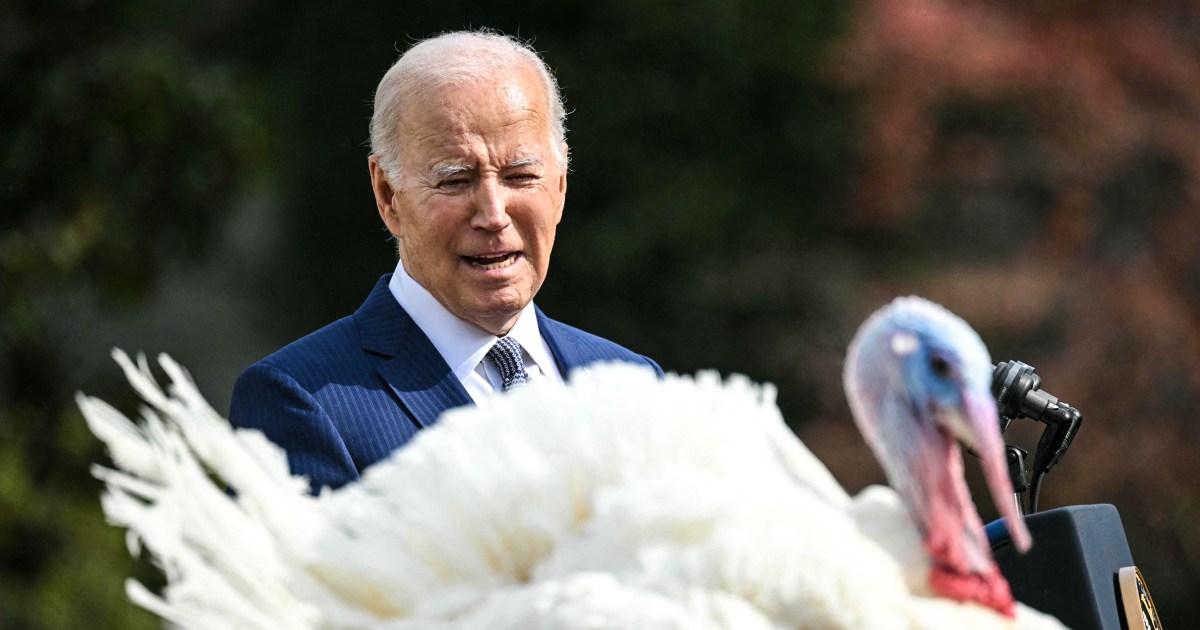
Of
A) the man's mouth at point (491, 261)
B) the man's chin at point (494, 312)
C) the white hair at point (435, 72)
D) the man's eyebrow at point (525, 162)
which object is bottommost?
the man's chin at point (494, 312)

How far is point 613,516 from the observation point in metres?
1.79

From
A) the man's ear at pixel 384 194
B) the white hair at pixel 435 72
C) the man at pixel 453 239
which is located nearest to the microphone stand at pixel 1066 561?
the man at pixel 453 239

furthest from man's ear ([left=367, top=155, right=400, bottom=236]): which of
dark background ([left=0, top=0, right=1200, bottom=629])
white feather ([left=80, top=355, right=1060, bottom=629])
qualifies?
dark background ([left=0, top=0, right=1200, bottom=629])

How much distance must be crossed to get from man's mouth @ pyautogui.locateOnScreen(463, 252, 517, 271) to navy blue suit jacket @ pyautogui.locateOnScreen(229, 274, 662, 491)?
0.16 metres

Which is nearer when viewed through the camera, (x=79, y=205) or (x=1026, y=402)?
(x=1026, y=402)

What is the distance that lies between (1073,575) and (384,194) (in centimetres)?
148

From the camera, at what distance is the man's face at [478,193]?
274cm

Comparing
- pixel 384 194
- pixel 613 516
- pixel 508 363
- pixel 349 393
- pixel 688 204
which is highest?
pixel 688 204

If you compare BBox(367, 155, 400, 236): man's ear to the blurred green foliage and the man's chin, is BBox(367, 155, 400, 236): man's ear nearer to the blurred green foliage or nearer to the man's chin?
the man's chin

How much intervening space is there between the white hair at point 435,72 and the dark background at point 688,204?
12.0 feet

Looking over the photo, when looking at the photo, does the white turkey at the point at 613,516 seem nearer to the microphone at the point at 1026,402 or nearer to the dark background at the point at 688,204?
the microphone at the point at 1026,402

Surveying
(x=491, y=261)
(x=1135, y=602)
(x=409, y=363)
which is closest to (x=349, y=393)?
(x=409, y=363)

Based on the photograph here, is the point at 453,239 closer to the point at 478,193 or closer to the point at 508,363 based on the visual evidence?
the point at 478,193

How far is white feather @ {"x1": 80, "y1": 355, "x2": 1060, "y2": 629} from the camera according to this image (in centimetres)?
174
